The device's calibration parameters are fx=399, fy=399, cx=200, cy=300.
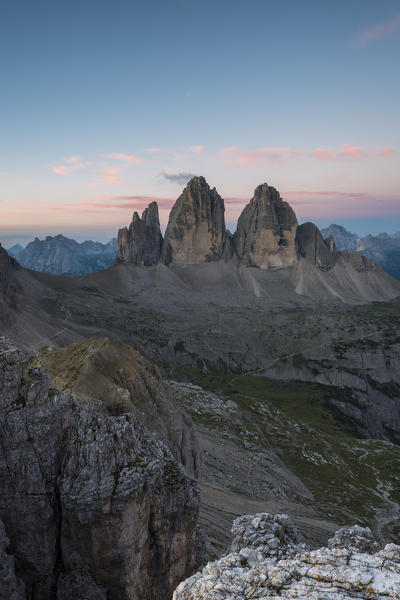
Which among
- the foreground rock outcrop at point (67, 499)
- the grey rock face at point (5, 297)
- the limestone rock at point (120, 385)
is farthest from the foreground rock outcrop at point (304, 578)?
the grey rock face at point (5, 297)

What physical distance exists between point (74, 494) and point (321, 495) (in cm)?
7336

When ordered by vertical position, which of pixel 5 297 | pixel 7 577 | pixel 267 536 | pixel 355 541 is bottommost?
pixel 355 541

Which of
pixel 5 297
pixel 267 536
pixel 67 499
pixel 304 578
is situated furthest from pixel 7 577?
pixel 5 297

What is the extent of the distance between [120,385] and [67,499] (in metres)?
17.4

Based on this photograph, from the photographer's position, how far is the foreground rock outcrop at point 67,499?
17234mm

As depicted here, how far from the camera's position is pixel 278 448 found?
92.9m

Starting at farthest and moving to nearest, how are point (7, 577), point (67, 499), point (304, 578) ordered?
point (67, 499), point (7, 577), point (304, 578)

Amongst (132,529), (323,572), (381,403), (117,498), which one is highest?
(323,572)

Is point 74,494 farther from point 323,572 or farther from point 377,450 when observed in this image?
point 377,450

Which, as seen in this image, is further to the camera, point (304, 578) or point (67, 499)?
point (67, 499)

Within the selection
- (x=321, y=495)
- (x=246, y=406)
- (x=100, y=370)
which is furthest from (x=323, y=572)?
(x=246, y=406)

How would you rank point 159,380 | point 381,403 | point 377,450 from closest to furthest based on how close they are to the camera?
point 159,380 → point 377,450 → point 381,403

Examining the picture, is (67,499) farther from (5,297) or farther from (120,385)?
(5,297)

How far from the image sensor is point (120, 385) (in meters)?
34.5
